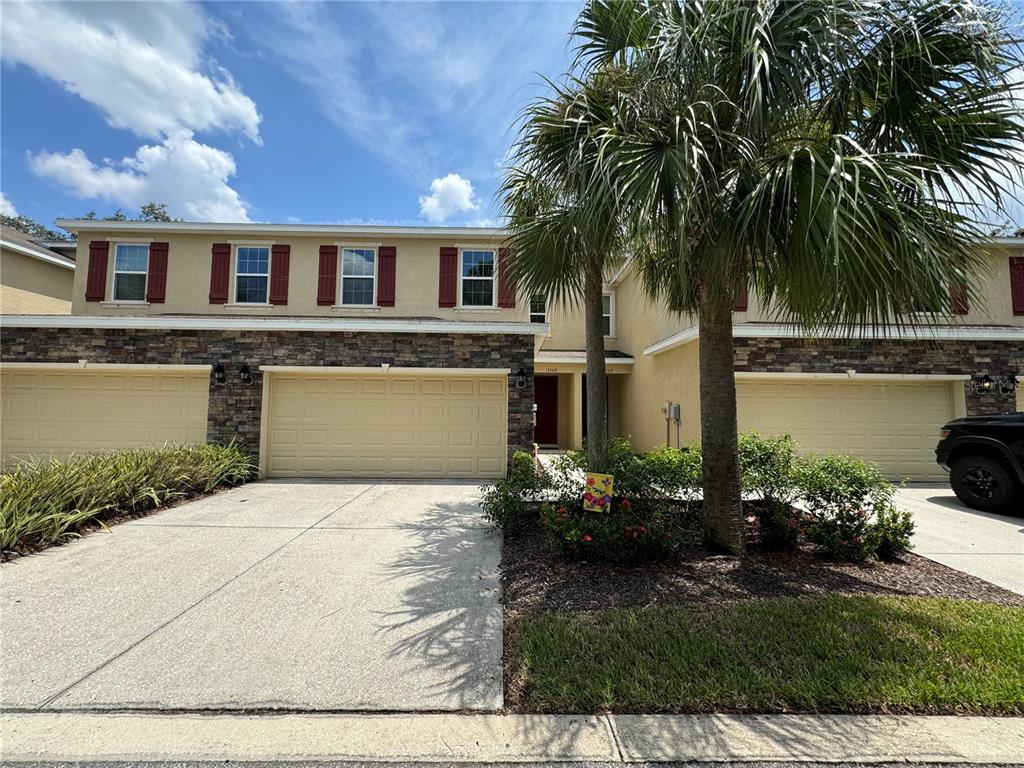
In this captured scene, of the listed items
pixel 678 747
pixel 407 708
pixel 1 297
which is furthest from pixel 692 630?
pixel 1 297

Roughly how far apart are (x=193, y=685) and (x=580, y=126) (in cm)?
534

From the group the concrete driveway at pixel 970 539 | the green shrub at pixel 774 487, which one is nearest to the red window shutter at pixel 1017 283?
the concrete driveway at pixel 970 539

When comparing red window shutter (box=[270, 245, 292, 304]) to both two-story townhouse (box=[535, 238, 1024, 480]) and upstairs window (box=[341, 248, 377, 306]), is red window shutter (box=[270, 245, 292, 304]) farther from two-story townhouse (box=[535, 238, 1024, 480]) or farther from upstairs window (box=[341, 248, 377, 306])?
two-story townhouse (box=[535, 238, 1024, 480])

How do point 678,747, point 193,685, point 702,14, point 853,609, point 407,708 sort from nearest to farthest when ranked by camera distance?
point 678,747 → point 407,708 → point 193,685 → point 853,609 → point 702,14

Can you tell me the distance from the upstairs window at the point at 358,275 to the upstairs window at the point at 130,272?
16.2 ft

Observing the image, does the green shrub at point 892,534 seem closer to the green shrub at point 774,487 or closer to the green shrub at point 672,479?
the green shrub at point 774,487

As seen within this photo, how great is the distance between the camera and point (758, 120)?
3725mm

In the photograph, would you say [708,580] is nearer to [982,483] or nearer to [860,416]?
[982,483]

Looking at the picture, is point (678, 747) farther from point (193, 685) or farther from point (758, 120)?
point (758, 120)

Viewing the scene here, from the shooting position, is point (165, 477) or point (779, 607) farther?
point (165, 477)

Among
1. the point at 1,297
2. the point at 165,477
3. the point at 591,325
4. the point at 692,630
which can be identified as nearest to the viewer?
the point at 692,630

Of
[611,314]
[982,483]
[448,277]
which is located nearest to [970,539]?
[982,483]

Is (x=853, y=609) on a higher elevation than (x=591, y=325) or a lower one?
lower

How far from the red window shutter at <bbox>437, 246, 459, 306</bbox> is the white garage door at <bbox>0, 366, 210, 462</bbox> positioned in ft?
18.0
